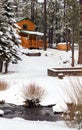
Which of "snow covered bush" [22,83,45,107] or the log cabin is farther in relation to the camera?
the log cabin

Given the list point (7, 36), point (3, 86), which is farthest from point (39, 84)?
point (7, 36)

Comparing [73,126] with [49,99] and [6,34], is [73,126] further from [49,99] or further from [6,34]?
[6,34]

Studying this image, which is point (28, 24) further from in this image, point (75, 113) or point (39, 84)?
point (75, 113)

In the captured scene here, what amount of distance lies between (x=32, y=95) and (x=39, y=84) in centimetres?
290

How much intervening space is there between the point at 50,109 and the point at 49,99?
1304 mm

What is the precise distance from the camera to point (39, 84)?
2011 centimetres

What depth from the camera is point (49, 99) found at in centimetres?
1794

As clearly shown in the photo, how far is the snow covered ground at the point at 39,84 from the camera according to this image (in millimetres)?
8976

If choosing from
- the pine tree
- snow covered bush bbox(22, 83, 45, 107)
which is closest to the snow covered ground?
snow covered bush bbox(22, 83, 45, 107)

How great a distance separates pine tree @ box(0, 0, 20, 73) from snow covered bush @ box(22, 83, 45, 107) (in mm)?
10600

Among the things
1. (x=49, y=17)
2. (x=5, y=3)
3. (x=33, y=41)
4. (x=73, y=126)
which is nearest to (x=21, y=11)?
(x=49, y=17)

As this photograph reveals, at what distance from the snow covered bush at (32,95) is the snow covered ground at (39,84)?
35cm

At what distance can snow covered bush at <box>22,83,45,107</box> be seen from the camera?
17.2 meters

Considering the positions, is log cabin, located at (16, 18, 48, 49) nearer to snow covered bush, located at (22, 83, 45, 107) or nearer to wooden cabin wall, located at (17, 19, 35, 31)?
wooden cabin wall, located at (17, 19, 35, 31)
